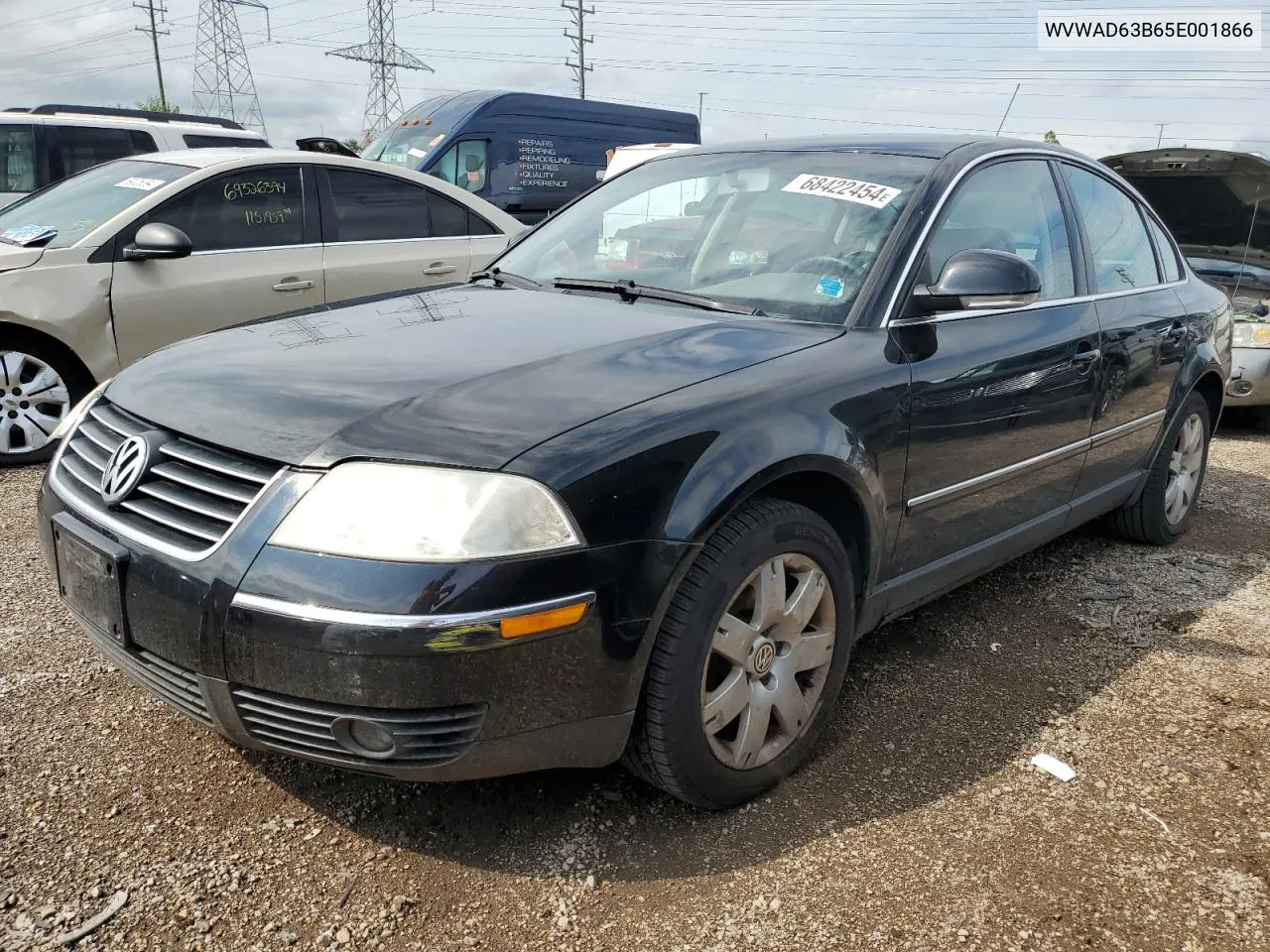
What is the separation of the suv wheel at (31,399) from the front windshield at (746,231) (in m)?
2.81

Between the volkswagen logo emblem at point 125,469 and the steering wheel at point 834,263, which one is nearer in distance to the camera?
the volkswagen logo emblem at point 125,469

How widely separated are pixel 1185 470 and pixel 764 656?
3.07 metres

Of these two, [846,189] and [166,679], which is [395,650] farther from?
[846,189]

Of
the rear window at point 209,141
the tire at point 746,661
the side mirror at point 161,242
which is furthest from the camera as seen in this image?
the rear window at point 209,141

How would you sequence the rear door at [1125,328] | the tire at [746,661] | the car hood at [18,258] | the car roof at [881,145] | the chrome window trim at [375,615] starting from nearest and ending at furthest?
the chrome window trim at [375,615] → the tire at [746,661] → the car roof at [881,145] → the rear door at [1125,328] → the car hood at [18,258]

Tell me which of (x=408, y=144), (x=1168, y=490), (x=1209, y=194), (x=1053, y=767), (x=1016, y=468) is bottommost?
(x=1053, y=767)

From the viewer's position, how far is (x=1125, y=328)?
3.64 meters

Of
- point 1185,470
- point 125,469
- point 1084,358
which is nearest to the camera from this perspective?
point 125,469

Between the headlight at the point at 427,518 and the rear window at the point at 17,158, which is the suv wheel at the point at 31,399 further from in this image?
the rear window at the point at 17,158

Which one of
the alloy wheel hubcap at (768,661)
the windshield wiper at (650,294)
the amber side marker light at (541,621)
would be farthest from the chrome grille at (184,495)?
the windshield wiper at (650,294)

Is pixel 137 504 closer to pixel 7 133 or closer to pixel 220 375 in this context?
pixel 220 375

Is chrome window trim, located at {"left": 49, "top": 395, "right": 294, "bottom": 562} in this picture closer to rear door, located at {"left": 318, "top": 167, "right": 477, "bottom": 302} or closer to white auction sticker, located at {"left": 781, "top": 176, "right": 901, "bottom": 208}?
white auction sticker, located at {"left": 781, "top": 176, "right": 901, "bottom": 208}

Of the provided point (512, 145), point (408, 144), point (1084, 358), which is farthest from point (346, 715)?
point (408, 144)

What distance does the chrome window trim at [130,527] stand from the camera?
1.96 metres
